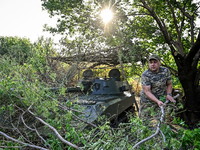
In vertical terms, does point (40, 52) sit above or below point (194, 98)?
above

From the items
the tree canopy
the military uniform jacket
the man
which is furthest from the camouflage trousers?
the tree canopy

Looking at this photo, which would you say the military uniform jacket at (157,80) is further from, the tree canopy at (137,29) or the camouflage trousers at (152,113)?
the tree canopy at (137,29)

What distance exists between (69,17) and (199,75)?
5662mm

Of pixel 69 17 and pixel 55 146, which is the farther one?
pixel 69 17

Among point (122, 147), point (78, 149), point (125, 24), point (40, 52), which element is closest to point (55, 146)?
point (78, 149)

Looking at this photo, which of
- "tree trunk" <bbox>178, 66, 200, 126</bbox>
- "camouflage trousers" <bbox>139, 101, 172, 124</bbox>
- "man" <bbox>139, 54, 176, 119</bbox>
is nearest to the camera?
"camouflage trousers" <bbox>139, 101, 172, 124</bbox>

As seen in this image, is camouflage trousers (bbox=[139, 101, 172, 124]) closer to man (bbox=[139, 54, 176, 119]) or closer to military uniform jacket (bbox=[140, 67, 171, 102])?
man (bbox=[139, 54, 176, 119])

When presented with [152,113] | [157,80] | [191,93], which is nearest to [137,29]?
[191,93]

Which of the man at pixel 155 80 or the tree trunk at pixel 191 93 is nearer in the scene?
the man at pixel 155 80

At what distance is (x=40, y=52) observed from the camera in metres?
3.01

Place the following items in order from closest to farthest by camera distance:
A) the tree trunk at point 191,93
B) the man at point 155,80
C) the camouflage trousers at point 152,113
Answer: the camouflage trousers at point 152,113 < the man at point 155,80 < the tree trunk at point 191,93

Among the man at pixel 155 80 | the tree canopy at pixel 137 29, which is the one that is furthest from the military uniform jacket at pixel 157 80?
the tree canopy at pixel 137 29

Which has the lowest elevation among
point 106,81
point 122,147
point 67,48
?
point 122,147

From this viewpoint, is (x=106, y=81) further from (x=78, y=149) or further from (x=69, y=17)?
(x=78, y=149)
